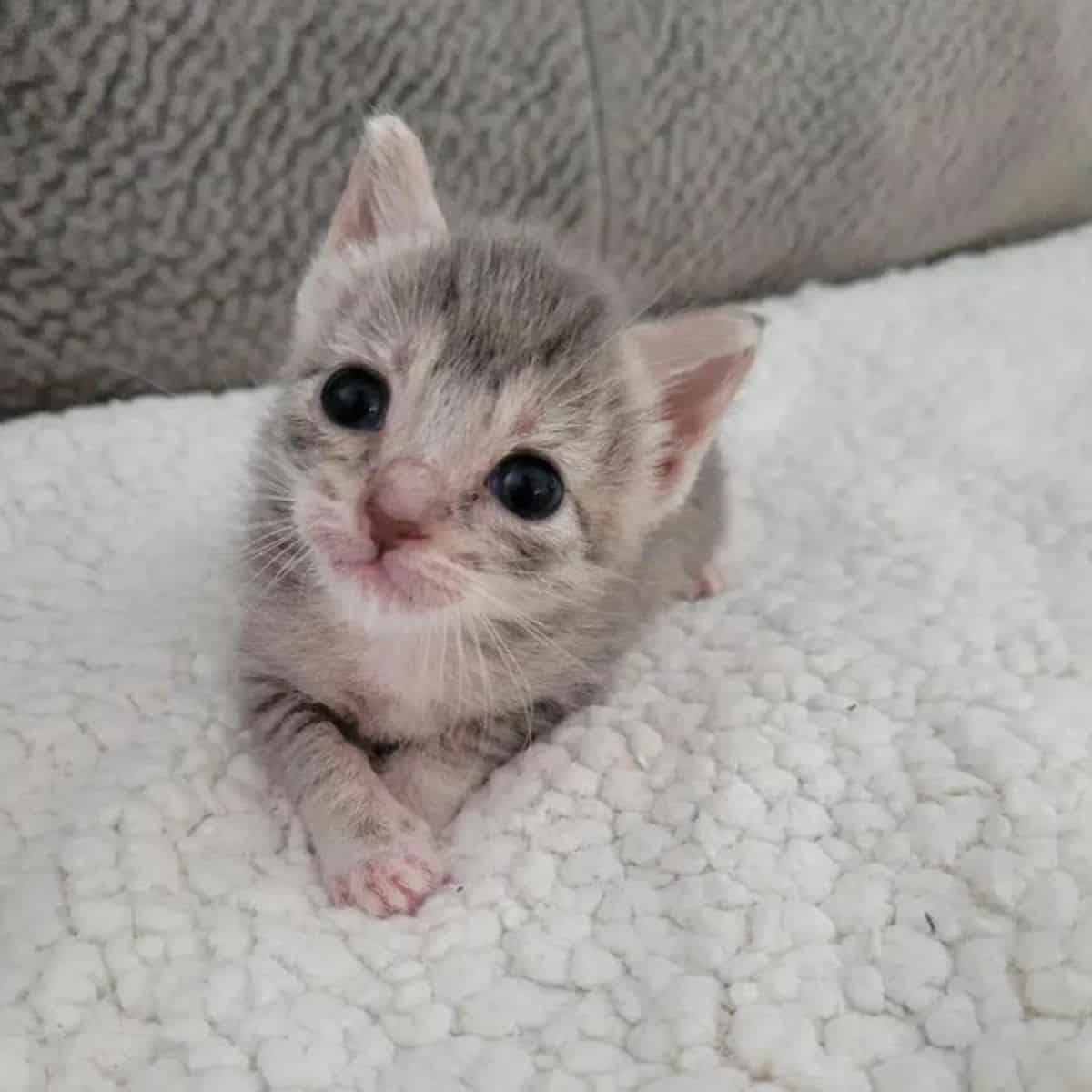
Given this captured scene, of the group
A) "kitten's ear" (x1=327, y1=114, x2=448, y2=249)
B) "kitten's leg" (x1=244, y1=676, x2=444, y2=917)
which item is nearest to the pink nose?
"kitten's leg" (x1=244, y1=676, x2=444, y2=917)

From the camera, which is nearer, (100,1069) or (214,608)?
(100,1069)

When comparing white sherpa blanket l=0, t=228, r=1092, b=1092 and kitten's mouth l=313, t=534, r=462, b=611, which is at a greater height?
kitten's mouth l=313, t=534, r=462, b=611

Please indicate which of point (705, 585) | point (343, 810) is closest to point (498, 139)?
point (705, 585)

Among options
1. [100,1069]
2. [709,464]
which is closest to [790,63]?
[709,464]

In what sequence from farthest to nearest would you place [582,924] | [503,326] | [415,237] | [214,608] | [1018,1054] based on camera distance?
[214,608]
[415,237]
[503,326]
[582,924]
[1018,1054]

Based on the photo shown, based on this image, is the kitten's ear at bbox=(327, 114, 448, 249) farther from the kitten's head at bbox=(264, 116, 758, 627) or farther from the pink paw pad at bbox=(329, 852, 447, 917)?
the pink paw pad at bbox=(329, 852, 447, 917)

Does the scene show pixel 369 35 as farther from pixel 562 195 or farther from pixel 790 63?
pixel 790 63

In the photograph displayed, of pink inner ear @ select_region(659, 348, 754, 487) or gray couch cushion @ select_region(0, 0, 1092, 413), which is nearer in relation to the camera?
pink inner ear @ select_region(659, 348, 754, 487)

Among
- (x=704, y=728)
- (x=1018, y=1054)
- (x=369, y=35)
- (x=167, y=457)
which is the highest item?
(x=369, y=35)
